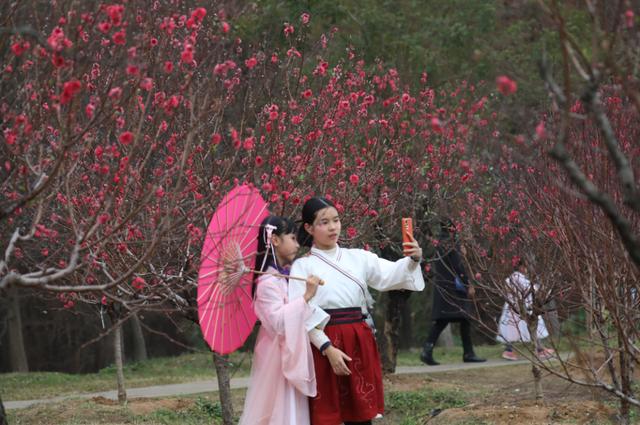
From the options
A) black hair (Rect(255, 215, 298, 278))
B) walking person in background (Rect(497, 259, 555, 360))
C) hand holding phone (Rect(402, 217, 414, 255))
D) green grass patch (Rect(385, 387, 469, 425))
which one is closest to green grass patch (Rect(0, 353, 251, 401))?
green grass patch (Rect(385, 387, 469, 425))

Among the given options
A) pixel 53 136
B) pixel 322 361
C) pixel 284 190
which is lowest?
pixel 322 361

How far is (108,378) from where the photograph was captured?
16.0 meters

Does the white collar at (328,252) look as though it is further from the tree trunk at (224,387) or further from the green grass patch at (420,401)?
the green grass patch at (420,401)

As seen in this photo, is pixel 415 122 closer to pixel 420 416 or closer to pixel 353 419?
pixel 420 416

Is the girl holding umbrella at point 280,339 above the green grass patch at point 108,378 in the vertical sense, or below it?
above

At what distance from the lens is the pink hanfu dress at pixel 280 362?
6.10 m

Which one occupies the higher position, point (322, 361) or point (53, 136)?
point (53, 136)

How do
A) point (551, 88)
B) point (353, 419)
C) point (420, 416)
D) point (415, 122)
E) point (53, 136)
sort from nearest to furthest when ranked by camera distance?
1. point (551, 88)
2. point (353, 419)
3. point (53, 136)
4. point (420, 416)
5. point (415, 122)

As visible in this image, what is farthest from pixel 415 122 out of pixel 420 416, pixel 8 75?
pixel 8 75

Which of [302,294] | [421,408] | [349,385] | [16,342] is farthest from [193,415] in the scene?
[16,342]

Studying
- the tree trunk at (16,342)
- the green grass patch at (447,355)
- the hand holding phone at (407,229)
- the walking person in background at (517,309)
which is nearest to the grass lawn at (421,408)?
the walking person in background at (517,309)

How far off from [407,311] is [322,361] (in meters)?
16.3

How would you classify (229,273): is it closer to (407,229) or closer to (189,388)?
(407,229)

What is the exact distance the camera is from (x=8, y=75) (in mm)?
5770
